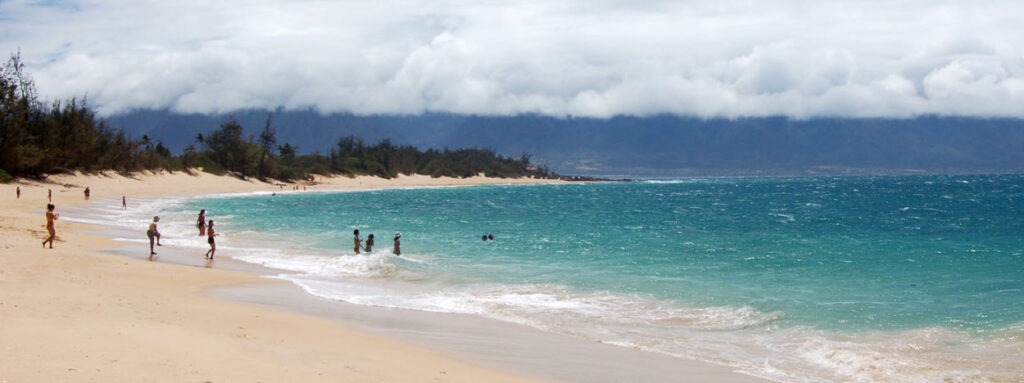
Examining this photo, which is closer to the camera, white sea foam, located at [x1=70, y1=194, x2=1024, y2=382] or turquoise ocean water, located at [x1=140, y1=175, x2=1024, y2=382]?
Answer: white sea foam, located at [x1=70, y1=194, x2=1024, y2=382]

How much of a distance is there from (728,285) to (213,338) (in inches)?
545

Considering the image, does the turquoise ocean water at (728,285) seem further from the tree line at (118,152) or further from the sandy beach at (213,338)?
the tree line at (118,152)

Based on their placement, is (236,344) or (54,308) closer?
(236,344)

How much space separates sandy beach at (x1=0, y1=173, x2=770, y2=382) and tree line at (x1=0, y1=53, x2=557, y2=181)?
171 feet

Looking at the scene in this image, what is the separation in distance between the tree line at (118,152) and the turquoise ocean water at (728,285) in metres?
33.3

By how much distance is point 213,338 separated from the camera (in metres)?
10.8

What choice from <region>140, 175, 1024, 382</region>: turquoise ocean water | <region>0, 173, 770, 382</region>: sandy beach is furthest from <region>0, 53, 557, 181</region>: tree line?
<region>0, 173, 770, 382</region>: sandy beach

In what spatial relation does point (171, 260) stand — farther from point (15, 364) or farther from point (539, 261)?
point (15, 364)

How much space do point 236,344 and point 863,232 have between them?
36140 millimetres

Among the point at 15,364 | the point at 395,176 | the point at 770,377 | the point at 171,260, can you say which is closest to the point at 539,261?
the point at 171,260

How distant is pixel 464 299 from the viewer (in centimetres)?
1778

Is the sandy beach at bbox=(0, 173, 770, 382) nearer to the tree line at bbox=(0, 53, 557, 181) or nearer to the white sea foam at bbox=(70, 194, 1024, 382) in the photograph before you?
the white sea foam at bbox=(70, 194, 1024, 382)

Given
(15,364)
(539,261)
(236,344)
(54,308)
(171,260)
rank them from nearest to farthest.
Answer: (15,364)
(236,344)
(54,308)
(171,260)
(539,261)

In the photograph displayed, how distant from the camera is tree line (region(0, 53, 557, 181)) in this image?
6309 cm
